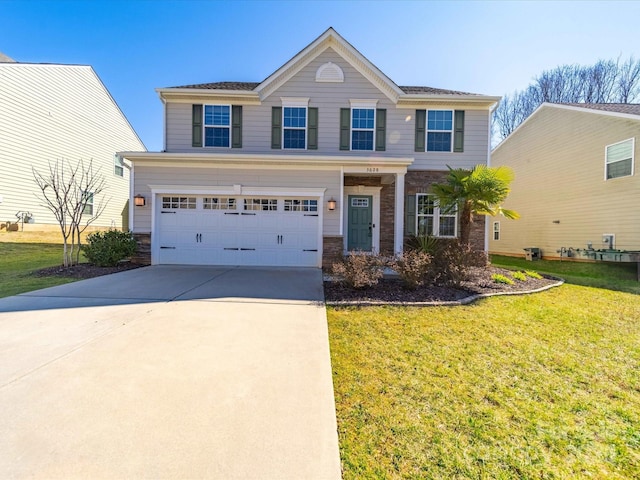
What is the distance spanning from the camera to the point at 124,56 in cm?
1376

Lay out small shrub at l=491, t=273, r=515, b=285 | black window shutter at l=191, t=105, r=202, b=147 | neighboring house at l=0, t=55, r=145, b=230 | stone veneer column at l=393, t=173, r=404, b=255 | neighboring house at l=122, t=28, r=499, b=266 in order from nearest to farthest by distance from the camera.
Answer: small shrub at l=491, t=273, r=515, b=285 → stone veneer column at l=393, t=173, r=404, b=255 → neighboring house at l=122, t=28, r=499, b=266 → black window shutter at l=191, t=105, r=202, b=147 → neighboring house at l=0, t=55, r=145, b=230

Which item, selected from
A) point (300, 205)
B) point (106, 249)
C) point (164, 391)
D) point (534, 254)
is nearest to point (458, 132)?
point (300, 205)

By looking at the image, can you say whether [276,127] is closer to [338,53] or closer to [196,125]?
[196,125]

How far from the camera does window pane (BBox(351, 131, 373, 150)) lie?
10.7 m

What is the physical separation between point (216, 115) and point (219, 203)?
360 centimetres

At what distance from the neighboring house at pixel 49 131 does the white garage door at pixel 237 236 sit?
26.7 ft

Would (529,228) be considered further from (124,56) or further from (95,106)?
(95,106)

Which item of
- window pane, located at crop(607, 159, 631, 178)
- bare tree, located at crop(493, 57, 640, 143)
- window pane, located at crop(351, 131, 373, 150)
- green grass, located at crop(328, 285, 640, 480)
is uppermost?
bare tree, located at crop(493, 57, 640, 143)

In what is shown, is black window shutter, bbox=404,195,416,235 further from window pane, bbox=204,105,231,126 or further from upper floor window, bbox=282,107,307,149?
window pane, bbox=204,105,231,126

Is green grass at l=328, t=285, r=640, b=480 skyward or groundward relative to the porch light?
groundward

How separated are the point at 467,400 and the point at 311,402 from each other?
1.41 meters

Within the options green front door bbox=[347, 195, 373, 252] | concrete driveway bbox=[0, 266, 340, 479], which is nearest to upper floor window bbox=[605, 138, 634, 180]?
green front door bbox=[347, 195, 373, 252]

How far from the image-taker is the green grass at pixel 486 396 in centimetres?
198

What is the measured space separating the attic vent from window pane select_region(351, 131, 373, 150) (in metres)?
2.10
